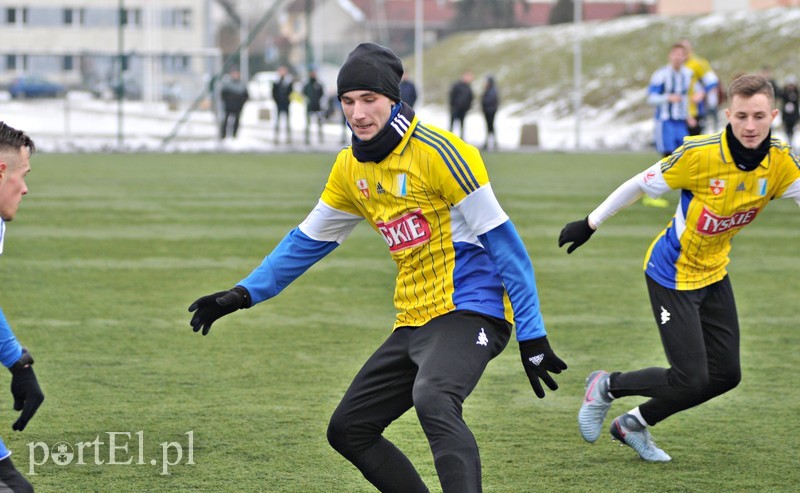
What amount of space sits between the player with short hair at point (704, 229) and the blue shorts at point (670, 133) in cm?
1136

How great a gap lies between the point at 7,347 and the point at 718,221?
10.3 ft

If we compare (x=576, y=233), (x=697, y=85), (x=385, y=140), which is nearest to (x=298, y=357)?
(x=576, y=233)

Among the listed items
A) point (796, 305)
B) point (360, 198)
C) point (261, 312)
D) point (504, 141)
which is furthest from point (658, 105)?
point (504, 141)

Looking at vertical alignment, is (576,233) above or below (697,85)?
below

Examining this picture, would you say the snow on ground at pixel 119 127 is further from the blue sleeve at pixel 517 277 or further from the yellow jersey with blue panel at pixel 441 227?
the blue sleeve at pixel 517 277

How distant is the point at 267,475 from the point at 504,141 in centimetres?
3349

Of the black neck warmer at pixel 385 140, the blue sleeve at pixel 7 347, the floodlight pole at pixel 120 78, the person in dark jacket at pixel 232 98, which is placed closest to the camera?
the blue sleeve at pixel 7 347

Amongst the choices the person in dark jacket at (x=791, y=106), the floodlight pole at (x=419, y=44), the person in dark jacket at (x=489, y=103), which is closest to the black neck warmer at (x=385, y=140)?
Answer: the person in dark jacket at (x=489, y=103)

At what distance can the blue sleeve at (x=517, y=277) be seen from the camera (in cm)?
427

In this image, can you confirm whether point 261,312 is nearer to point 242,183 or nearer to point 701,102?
point 701,102

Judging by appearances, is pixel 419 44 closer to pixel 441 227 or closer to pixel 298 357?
pixel 298 357

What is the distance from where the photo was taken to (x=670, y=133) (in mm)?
16938

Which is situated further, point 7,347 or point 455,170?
point 455,170

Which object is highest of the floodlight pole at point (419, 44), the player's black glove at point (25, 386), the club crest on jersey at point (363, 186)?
the floodlight pole at point (419, 44)
